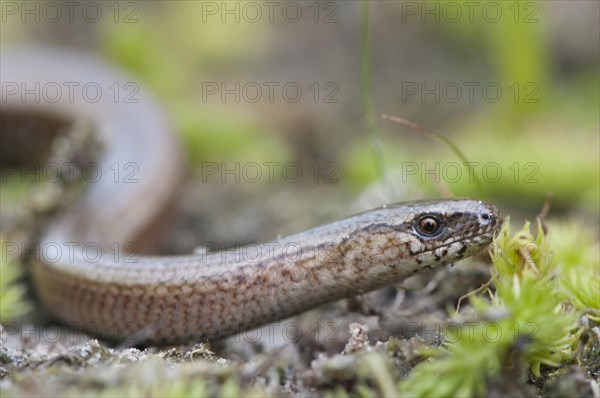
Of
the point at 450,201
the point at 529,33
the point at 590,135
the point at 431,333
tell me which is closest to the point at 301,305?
the point at 431,333

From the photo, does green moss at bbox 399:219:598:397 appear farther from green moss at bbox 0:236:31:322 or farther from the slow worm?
green moss at bbox 0:236:31:322

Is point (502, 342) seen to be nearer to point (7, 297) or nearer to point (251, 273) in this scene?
point (251, 273)

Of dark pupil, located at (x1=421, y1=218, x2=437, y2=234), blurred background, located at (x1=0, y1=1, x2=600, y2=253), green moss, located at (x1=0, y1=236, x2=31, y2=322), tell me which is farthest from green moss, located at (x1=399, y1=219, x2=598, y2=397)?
green moss, located at (x1=0, y1=236, x2=31, y2=322)

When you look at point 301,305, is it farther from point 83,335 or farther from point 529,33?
point 529,33

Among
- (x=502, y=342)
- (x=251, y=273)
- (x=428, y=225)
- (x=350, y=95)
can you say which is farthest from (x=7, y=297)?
(x=350, y=95)

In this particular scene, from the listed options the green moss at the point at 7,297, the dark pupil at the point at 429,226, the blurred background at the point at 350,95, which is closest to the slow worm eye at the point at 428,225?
the dark pupil at the point at 429,226

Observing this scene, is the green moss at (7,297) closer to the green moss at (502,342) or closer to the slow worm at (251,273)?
the slow worm at (251,273)
